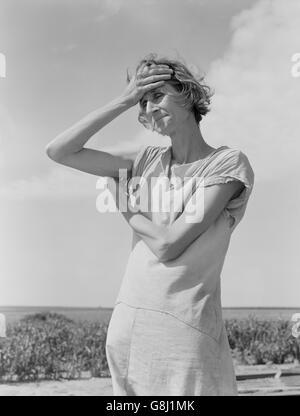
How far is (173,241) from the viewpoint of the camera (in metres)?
1.16

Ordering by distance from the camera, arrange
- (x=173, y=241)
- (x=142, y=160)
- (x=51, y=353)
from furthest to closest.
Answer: (x=51, y=353) < (x=142, y=160) < (x=173, y=241)

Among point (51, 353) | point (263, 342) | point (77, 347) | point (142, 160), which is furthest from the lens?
point (263, 342)

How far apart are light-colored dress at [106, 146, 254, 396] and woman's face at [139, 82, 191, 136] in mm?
117

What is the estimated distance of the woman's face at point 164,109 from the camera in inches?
48.1

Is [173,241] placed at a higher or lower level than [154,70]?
lower

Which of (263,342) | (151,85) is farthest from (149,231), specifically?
(263,342)

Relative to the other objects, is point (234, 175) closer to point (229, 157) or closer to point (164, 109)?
point (229, 157)

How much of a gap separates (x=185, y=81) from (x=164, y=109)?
0.07 metres

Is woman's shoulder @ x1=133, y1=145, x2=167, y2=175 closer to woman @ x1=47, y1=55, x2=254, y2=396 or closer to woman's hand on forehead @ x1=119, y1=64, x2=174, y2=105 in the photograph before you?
woman @ x1=47, y1=55, x2=254, y2=396

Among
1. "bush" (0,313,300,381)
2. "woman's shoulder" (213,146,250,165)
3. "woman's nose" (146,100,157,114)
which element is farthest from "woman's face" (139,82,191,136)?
"bush" (0,313,300,381)

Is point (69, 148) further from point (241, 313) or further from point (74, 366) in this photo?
point (241, 313)

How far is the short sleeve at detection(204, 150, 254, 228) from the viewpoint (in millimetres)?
1196

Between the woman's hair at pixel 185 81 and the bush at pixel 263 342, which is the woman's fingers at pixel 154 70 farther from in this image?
the bush at pixel 263 342

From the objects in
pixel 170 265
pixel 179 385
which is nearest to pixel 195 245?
pixel 170 265
